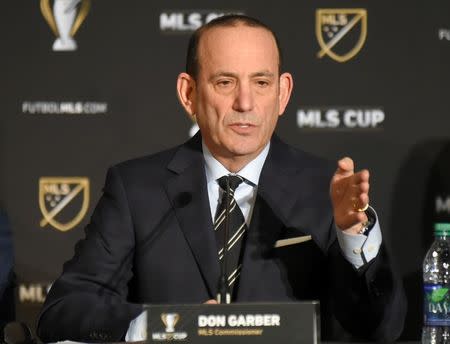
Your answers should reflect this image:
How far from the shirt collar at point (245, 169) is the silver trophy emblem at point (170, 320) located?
1.06 meters

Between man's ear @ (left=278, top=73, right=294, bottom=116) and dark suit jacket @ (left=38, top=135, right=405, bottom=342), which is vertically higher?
man's ear @ (left=278, top=73, right=294, bottom=116)

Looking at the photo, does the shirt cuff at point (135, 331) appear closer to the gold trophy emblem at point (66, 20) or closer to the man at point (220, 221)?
the man at point (220, 221)

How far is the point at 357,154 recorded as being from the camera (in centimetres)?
419

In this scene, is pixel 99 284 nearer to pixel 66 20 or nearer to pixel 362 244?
pixel 362 244

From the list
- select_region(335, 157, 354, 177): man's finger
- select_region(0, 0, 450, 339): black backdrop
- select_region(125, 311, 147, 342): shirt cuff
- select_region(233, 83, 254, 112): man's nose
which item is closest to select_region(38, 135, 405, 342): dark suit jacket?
select_region(125, 311, 147, 342): shirt cuff

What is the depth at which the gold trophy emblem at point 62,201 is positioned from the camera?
429 cm

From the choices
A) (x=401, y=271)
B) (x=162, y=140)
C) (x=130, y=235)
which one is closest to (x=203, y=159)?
(x=130, y=235)

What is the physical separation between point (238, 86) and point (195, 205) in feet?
1.31

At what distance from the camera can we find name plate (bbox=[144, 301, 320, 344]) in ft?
6.62

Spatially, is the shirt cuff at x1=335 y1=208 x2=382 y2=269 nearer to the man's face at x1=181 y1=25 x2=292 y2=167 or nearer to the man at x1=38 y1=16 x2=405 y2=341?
the man at x1=38 y1=16 x2=405 y2=341

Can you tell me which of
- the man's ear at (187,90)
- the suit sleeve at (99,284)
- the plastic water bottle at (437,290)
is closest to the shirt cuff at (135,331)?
the suit sleeve at (99,284)

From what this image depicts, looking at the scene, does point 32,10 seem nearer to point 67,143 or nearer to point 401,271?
point 67,143

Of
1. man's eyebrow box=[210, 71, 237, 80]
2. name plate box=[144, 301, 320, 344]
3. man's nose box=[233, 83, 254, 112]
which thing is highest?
man's eyebrow box=[210, 71, 237, 80]

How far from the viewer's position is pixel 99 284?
293 centimetres
